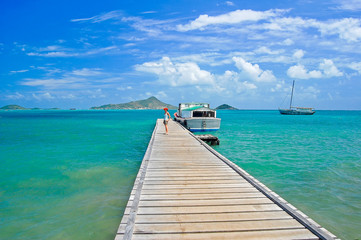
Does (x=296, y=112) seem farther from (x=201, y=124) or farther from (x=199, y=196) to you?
(x=199, y=196)

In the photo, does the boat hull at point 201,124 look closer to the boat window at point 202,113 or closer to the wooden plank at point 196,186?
the boat window at point 202,113

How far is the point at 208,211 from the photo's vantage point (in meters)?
4.51

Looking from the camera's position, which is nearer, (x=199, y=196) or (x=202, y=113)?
(x=199, y=196)

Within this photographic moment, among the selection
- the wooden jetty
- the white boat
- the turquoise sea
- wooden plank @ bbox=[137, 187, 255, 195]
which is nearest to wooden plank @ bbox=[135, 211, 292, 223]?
the wooden jetty

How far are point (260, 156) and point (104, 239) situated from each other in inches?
512

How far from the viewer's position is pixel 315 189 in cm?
954

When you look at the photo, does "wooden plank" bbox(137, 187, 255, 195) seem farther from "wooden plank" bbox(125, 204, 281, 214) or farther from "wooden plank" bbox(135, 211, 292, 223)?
"wooden plank" bbox(135, 211, 292, 223)

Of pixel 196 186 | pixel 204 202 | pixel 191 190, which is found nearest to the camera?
pixel 204 202

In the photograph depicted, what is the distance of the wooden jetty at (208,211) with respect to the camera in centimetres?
377

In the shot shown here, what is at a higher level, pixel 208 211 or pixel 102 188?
pixel 208 211

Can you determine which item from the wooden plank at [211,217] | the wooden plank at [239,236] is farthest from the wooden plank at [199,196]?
the wooden plank at [239,236]

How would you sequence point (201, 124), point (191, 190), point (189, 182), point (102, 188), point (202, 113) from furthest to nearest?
point (202, 113), point (201, 124), point (102, 188), point (189, 182), point (191, 190)

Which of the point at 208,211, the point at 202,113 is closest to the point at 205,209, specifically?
the point at 208,211

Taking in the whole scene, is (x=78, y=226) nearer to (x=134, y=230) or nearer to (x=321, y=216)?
(x=134, y=230)
